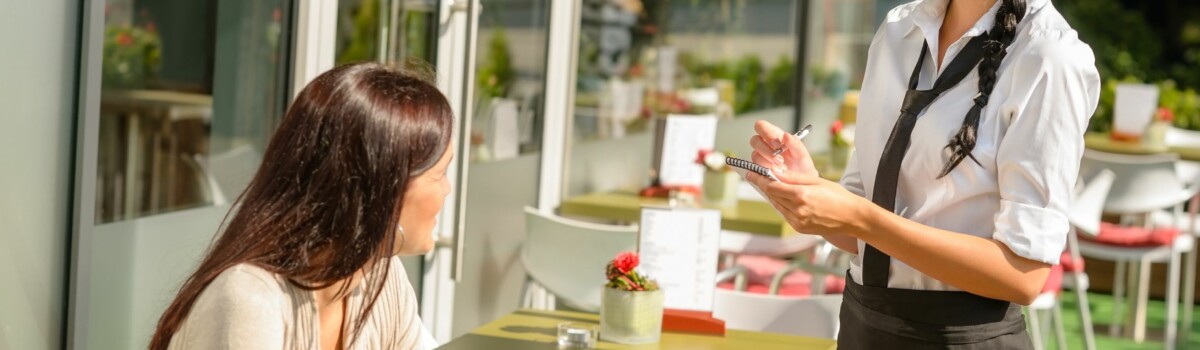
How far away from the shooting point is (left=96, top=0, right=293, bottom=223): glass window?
254cm

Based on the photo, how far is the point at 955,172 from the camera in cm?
172

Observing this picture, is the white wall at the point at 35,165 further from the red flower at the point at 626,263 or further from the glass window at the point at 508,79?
the glass window at the point at 508,79

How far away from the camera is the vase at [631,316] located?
236cm

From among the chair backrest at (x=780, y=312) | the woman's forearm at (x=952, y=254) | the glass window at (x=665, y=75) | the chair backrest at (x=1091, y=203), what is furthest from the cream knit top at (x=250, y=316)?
the chair backrest at (x=1091, y=203)

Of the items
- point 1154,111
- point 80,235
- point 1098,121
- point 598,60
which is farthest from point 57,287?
point 1098,121

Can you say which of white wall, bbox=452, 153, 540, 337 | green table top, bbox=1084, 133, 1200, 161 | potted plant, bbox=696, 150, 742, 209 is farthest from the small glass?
green table top, bbox=1084, 133, 1200, 161

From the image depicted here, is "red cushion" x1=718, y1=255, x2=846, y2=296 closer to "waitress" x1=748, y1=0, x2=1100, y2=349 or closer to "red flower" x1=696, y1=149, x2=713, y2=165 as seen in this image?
"red flower" x1=696, y1=149, x2=713, y2=165

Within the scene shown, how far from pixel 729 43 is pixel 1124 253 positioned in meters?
2.16

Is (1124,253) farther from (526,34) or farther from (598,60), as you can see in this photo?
(526,34)

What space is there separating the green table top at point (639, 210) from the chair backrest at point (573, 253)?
41 centimetres

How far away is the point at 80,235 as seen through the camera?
227cm

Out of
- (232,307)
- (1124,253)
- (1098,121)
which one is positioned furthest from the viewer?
(1098,121)

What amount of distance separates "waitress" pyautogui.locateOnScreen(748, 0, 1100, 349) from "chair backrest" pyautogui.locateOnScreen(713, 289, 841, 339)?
2.93 feet

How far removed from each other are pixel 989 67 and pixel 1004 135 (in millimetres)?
95
